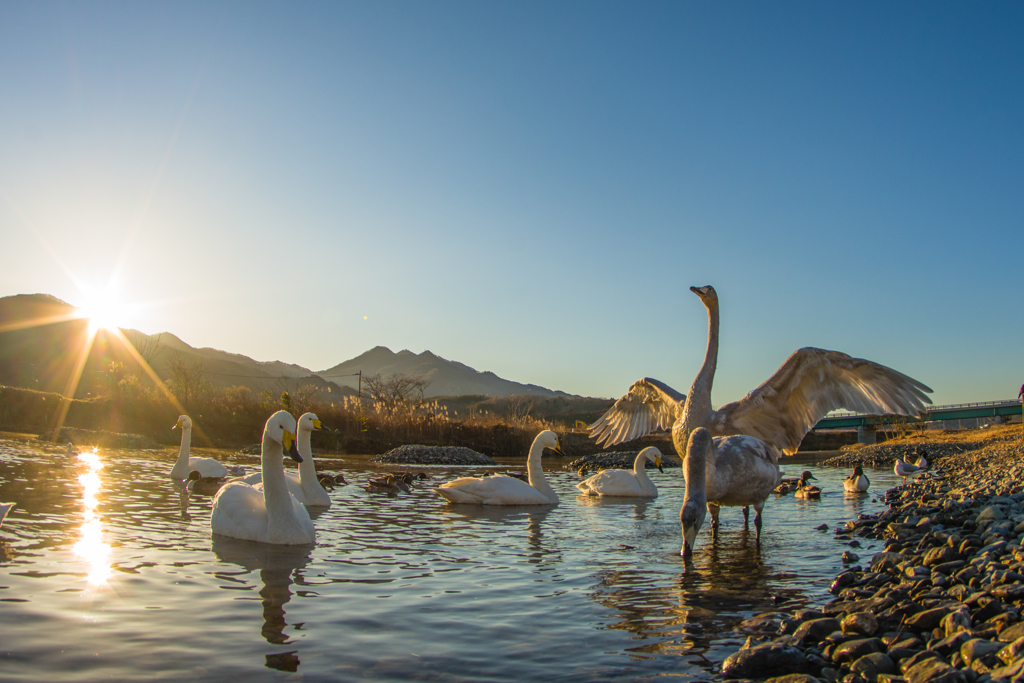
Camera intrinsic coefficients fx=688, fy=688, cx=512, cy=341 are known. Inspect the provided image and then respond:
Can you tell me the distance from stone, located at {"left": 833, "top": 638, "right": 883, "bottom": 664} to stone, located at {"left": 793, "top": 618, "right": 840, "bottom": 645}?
232 mm

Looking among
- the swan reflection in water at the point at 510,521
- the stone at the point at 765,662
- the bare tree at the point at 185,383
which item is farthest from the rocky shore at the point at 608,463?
the stone at the point at 765,662

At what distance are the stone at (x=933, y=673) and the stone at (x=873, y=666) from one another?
5.3 inches

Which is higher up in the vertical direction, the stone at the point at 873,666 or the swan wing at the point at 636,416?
the swan wing at the point at 636,416

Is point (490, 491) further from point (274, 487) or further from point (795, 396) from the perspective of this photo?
point (795, 396)

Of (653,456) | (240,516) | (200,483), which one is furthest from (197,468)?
(653,456)

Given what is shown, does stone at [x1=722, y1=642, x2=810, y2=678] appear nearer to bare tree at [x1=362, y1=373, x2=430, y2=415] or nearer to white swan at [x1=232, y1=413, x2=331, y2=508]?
white swan at [x1=232, y1=413, x2=331, y2=508]

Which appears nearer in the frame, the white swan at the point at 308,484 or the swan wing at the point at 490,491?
the white swan at the point at 308,484

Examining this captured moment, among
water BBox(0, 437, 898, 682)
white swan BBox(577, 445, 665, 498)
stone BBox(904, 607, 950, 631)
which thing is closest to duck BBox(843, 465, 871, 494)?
white swan BBox(577, 445, 665, 498)

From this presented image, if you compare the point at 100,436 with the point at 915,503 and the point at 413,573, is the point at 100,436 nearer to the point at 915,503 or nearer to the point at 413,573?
the point at 413,573

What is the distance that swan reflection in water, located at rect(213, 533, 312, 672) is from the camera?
14.0 feet

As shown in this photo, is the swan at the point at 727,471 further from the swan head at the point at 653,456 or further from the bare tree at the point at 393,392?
the bare tree at the point at 393,392

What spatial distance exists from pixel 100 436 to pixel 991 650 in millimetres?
25622

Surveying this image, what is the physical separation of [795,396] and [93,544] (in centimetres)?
858

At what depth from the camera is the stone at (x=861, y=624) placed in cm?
462
